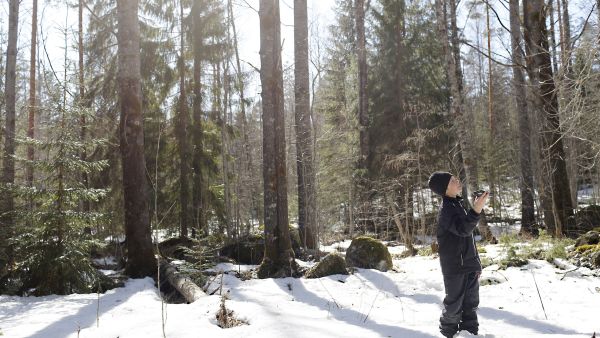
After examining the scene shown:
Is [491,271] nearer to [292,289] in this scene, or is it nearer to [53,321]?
[292,289]

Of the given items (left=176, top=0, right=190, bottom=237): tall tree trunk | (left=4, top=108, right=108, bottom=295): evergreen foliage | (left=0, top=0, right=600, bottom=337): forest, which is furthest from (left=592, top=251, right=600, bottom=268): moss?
(left=176, top=0, right=190, bottom=237): tall tree trunk

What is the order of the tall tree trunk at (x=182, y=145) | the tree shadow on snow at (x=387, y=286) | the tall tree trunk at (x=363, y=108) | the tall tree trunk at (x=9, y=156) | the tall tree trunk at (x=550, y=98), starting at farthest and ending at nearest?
the tall tree trunk at (x=363, y=108) < the tall tree trunk at (x=182, y=145) < the tall tree trunk at (x=550, y=98) < the tall tree trunk at (x=9, y=156) < the tree shadow on snow at (x=387, y=286)

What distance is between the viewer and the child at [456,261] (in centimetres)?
386

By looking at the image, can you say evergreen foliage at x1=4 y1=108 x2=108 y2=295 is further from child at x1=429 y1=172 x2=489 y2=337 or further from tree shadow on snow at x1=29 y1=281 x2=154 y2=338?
child at x1=429 y1=172 x2=489 y2=337

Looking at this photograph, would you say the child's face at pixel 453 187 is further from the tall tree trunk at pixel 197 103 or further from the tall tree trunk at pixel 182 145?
the tall tree trunk at pixel 197 103

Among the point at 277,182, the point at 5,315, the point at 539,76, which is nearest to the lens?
the point at 5,315

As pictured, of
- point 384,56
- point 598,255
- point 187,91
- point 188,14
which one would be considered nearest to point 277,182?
point 598,255

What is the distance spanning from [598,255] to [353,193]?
1045 centimetres

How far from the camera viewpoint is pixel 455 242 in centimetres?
396

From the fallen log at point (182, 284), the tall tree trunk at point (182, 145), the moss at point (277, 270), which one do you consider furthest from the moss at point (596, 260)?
the tall tree trunk at point (182, 145)

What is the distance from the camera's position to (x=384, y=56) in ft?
59.3

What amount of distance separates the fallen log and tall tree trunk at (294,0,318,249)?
3965 mm

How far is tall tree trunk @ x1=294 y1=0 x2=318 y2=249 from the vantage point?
10.6m

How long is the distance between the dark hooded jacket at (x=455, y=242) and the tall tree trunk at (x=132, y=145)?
5.91 m
